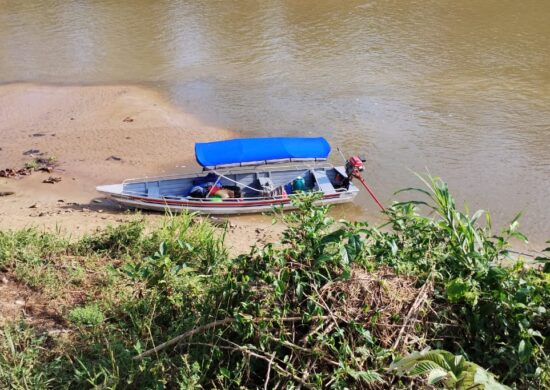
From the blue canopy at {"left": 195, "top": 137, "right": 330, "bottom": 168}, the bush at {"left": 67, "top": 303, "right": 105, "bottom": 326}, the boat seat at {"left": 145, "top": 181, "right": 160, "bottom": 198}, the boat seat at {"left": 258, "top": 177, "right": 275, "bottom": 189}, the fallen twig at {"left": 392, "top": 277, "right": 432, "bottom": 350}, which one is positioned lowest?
the boat seat at {"left": 258, "top": 177, "right": 275, "bottom": 189}

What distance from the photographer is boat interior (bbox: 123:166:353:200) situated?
38.5 ft

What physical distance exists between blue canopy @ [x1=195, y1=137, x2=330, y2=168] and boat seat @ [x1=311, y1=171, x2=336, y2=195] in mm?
581

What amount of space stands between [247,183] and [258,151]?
3.52 feet

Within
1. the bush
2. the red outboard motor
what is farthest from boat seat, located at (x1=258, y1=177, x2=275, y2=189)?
the bush

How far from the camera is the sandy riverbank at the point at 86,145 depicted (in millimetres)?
11047

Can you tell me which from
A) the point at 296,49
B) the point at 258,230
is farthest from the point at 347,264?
the point at 296,49

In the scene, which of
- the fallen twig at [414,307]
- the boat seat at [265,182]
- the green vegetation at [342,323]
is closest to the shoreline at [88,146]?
the boat seat at [265,182]

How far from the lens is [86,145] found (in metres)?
14.8

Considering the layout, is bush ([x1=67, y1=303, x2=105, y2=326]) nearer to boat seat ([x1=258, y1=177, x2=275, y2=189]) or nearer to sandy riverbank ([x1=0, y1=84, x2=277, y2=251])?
sandy riverbank ([x1=0, y1=84, x2=277, y2=251])

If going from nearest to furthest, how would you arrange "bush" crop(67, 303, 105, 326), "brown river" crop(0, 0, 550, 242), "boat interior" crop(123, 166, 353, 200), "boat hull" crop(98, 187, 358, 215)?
"bush" crop(67, 303, 105, 326)
"boat hull" crop(98, 187, 358, 215)
"boat interior" crop(123, 166, 353, 200)
"brown river" crop(0, 0, 550, 242)

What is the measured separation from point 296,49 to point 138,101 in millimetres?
6852

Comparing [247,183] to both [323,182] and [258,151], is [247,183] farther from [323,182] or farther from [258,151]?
[323,182]

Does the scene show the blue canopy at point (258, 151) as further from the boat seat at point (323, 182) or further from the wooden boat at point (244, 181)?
the boat seat at point (323, 182)

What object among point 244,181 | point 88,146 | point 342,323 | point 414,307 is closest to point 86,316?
point 342,323
